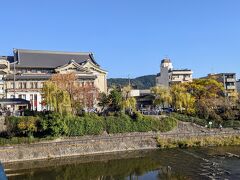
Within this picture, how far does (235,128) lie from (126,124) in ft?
49.6

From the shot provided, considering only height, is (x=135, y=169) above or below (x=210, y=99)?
below

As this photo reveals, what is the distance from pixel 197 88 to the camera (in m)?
58.2

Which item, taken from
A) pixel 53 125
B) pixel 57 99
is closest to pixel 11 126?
pixel 53 125

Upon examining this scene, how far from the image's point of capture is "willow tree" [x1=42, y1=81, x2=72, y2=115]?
135 feet

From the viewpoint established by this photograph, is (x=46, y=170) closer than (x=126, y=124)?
Yes

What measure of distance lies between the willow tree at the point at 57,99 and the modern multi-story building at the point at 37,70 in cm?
1199

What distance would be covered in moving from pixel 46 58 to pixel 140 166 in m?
35.9

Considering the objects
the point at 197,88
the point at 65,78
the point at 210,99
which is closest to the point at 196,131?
the point at 210,99

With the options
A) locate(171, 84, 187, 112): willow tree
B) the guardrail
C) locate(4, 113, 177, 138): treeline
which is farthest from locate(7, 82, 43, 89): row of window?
locate(171, 84, 187, 112): willow tree

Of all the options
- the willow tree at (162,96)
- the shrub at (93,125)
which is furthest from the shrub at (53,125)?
the willow tree at (162,96)

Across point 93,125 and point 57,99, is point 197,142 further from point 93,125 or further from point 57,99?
point 57,99

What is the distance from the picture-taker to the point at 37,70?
59031 mm

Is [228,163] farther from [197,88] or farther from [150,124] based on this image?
[197,88]

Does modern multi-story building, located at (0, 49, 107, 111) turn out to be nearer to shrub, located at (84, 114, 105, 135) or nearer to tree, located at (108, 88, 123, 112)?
tree, located at (108, 88, 123, 112)
